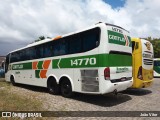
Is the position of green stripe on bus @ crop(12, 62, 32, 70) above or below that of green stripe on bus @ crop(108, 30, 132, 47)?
below

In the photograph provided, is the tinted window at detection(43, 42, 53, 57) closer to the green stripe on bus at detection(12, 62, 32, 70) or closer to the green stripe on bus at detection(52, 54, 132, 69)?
the green stripe on bus at detection(52, 54, 132, 69)

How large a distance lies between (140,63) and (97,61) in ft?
11.4

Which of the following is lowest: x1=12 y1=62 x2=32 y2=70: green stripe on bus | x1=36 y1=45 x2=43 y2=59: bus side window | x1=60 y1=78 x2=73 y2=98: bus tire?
x1=60 y1=78 x2=73 y2=98: bus tire

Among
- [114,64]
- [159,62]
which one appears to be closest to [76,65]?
[114,64]

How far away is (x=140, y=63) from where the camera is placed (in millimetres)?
10859

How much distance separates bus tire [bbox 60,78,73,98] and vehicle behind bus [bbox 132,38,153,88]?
342 cm

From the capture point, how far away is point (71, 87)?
9.97 metres

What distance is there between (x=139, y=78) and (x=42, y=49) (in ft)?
19.4

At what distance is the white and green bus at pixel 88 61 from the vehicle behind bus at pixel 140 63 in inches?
42.6

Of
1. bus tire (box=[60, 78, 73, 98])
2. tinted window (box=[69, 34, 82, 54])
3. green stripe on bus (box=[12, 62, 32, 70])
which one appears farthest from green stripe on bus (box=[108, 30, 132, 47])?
green stripe on bus (box=[12, 62, 32, 70])

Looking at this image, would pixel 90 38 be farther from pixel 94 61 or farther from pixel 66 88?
pixel 66 88

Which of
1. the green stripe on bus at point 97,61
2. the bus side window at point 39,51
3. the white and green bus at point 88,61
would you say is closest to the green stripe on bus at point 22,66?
the bus side window at point 39,51

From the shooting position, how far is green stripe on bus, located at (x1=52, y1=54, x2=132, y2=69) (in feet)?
27.2

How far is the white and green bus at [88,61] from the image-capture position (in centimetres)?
838
